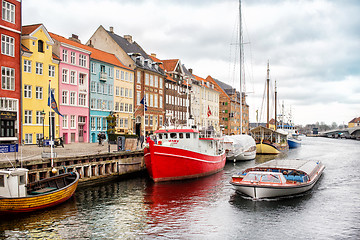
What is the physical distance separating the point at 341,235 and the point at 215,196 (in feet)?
34.6

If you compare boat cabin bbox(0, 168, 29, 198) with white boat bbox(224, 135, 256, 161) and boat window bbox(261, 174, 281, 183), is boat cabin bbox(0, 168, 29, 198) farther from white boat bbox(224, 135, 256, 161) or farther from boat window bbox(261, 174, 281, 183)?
white boat bbox(224, 135, 256, 161)

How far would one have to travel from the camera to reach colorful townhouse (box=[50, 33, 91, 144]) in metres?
47.3

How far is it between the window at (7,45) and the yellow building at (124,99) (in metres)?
20.1

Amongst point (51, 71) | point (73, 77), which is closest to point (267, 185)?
point (51, 71)

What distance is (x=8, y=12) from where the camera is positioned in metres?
38.2

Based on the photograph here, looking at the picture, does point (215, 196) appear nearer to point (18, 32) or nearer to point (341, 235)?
point (341, 235)

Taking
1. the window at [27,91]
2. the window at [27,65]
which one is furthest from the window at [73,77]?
the window at [27,91]

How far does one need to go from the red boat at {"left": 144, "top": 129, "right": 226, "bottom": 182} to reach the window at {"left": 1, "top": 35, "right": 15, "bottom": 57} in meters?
18.2

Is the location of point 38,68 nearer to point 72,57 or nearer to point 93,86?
point 72,57

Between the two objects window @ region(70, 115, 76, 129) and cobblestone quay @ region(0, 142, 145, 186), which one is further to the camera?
window @ region(70, 115, 76, 129)

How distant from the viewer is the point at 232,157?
52188mm

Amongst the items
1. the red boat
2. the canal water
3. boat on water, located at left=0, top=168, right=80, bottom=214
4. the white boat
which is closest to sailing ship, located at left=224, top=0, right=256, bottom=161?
the white boat

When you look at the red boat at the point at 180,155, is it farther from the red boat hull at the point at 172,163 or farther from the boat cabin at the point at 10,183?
the boat cabin at the point at 10,183

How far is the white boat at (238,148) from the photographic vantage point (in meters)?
52.0
